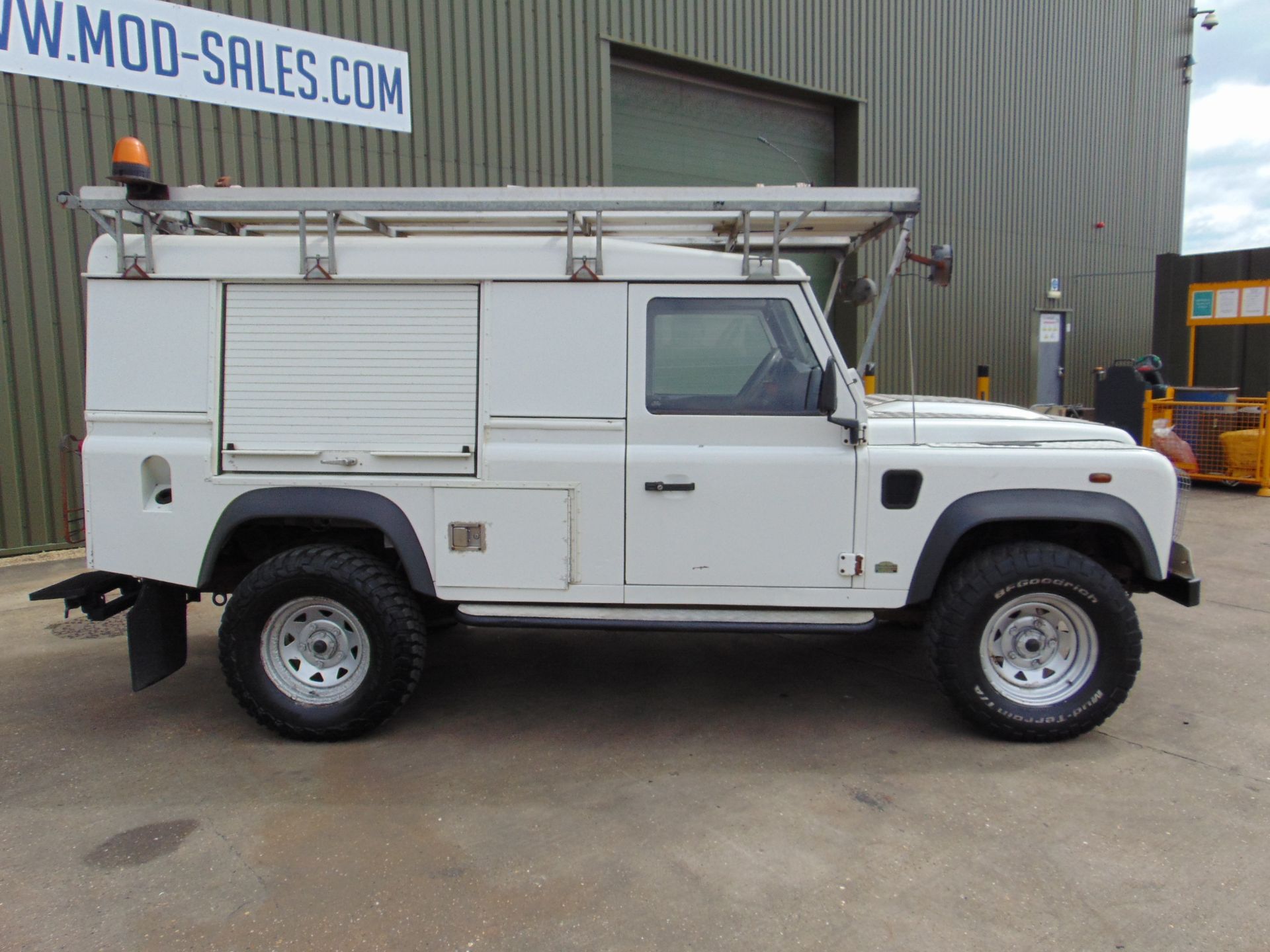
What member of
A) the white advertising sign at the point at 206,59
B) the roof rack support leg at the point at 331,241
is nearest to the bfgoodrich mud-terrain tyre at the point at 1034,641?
the roof rack support leg at the point at 331,241

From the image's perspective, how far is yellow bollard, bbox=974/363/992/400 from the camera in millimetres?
13922

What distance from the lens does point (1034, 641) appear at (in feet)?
12.6

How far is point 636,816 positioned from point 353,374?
7.30ft

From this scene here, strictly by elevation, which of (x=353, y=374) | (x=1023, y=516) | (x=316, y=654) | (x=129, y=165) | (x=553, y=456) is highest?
(x=129, y=165)

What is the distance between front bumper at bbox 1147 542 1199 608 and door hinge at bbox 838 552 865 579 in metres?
1.36

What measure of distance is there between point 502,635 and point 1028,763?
3146mm

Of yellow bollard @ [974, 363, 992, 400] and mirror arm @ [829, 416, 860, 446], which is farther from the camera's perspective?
yellow bollard @ [974, 363, 992, 400]

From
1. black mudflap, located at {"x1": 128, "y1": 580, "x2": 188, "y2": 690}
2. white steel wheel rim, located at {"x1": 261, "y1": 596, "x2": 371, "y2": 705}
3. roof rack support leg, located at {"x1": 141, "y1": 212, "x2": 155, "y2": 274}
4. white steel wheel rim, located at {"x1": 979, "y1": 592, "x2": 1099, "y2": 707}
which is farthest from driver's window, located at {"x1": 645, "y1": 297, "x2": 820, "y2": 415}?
black mudflap, located at {"x1": 128, "y1": 580, "x2": 188, "y2": 690}

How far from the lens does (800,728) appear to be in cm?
401

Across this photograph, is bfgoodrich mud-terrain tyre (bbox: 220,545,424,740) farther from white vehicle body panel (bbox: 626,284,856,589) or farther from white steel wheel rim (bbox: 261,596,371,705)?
white vehicle body panel (bbox: 626,284,856,589)

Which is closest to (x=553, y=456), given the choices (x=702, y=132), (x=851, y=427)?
(x=851, y=427)

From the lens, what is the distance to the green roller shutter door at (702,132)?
1046cm

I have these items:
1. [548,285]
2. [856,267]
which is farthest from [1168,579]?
[856,267]

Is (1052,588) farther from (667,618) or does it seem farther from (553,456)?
(553,456)
